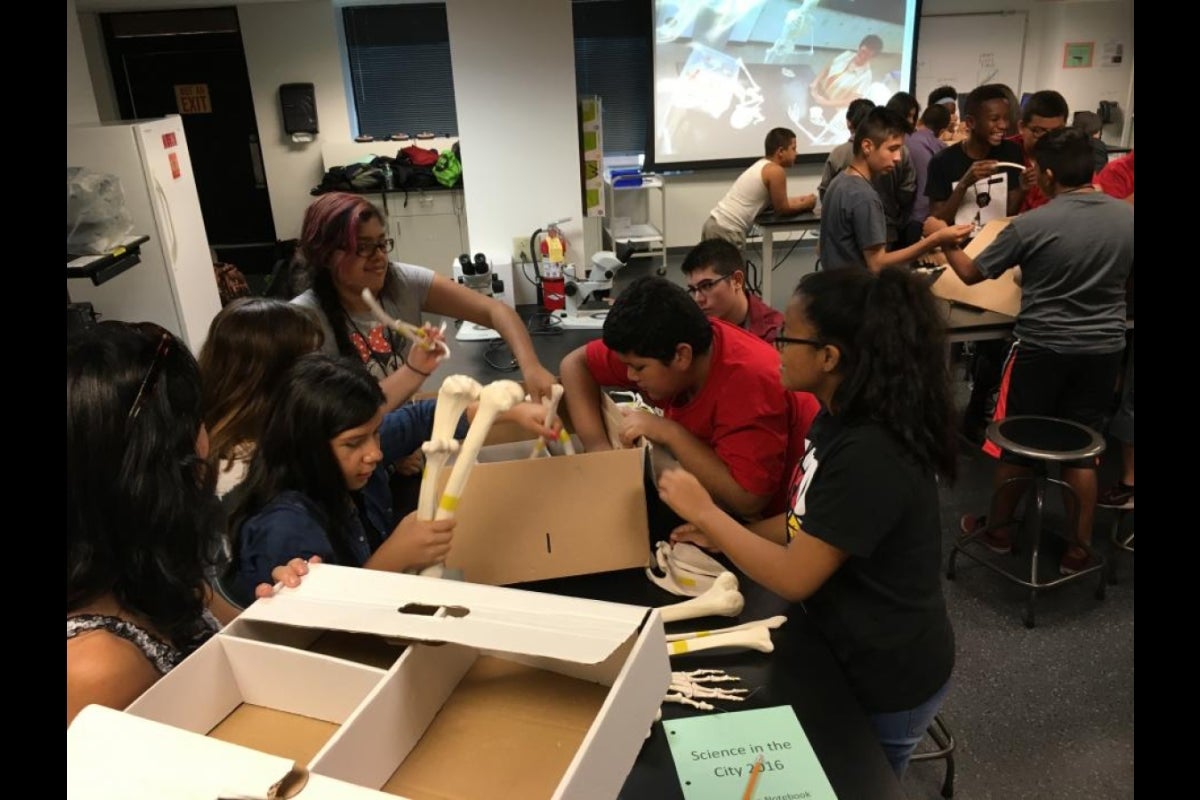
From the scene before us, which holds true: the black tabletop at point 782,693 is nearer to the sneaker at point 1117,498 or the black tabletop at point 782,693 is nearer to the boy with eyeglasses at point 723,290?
the boy with eyeglasses at point 723,290

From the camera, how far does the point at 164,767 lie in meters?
0.65

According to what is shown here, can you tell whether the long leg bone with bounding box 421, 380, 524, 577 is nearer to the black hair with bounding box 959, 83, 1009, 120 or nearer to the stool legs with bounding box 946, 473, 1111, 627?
the stool legs with bounding box 946, 473, 1111, 627

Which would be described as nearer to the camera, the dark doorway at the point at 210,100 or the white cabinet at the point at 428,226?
the white cabinet at the point at 428,226

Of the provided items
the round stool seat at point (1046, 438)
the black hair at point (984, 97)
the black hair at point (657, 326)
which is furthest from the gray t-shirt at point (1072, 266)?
the black hair at point (657, 326)

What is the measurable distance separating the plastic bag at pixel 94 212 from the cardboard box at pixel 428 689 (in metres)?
3.25

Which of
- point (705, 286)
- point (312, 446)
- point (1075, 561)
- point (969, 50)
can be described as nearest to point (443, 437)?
point (312, 446)

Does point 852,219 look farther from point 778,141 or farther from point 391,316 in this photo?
point 391,316

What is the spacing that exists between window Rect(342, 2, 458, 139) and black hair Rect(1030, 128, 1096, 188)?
544 centimetres

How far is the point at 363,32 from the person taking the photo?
7078mm

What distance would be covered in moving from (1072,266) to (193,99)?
746 cm

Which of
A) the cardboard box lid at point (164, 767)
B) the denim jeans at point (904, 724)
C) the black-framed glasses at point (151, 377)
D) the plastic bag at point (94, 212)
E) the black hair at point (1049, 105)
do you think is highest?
the black hair at point (1049, 105)

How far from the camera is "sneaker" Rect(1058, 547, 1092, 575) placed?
9.06 feet

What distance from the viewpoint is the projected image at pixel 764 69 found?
21.6ft

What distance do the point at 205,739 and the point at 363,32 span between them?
761 centimetres
